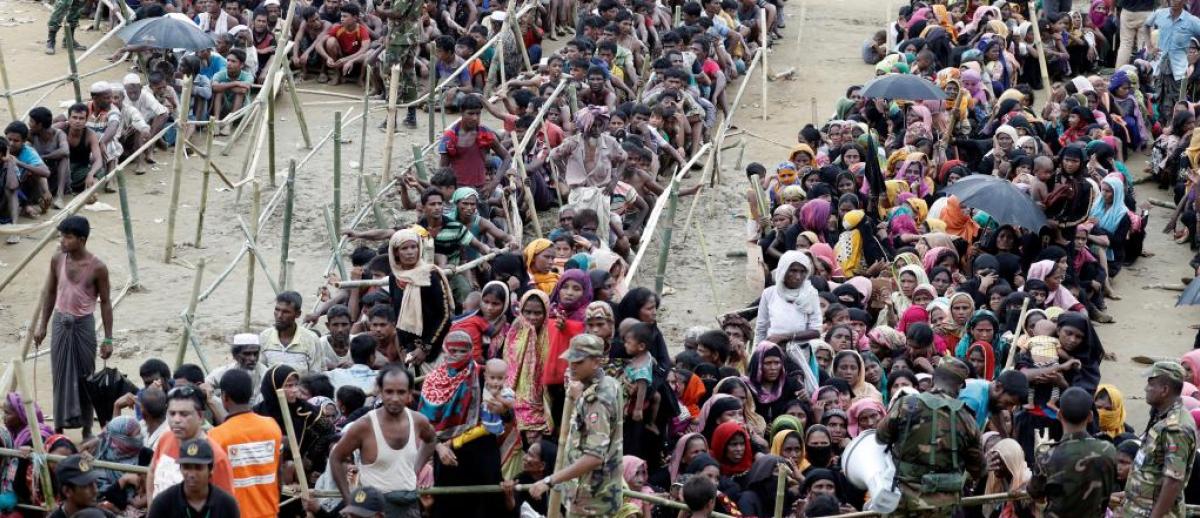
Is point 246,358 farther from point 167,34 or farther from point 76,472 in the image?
point 167,34

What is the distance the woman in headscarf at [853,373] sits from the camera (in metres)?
10.4

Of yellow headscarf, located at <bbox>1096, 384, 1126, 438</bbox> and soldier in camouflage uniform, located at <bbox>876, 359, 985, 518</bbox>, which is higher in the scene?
soldier in camouflage uniform, located at <bbox>876, 359, 985, 518</bbox>

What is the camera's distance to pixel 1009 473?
8.73m

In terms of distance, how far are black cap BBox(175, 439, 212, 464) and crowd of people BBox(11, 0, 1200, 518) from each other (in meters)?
0.02

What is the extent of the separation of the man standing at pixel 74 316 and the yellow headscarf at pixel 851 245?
5096 mm

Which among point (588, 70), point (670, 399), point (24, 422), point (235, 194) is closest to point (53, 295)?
point (24, 422)

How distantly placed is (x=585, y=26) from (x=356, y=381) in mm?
8701

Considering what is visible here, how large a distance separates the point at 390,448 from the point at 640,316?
7.48 ft

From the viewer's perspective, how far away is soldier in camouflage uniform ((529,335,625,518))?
25.5ft

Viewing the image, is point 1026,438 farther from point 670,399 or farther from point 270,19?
point 270,19

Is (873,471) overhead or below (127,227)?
overhead

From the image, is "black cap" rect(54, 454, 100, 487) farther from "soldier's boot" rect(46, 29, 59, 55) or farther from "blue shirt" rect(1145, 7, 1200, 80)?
"blue shirt" rect(1145, 7, 1200, 80)

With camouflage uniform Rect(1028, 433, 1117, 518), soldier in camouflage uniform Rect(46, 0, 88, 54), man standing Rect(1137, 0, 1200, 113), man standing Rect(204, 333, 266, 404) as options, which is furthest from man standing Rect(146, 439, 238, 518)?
man standing Rect(1137, 0, 1200, 113)

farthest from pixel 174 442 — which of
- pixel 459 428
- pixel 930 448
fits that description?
pixel 930 448
